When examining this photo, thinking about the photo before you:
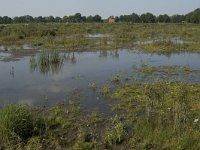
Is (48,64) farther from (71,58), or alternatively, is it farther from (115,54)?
(115,54)

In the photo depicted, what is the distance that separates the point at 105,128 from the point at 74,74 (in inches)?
309

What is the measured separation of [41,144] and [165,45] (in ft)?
64.5

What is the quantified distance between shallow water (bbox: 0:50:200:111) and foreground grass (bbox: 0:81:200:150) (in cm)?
120

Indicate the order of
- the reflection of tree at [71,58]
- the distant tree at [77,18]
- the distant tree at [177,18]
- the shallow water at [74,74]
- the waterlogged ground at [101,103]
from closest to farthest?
the waterlogged ground at [101,103], the shallow water at [74,74], the reflection of tree at [71,58], the distant tree at [177,18], the distant tree at [77,18]

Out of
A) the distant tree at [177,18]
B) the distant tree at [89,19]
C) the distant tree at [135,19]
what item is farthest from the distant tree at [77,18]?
the distant tree at [177,18]

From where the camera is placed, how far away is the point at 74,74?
15.9m

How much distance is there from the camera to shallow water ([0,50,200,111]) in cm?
1189

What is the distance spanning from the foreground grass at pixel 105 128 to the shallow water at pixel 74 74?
1201 mm

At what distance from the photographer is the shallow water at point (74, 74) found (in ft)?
39.0

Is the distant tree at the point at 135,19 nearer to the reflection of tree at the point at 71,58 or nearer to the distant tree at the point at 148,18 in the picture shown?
the distant tree at the point at 148,18

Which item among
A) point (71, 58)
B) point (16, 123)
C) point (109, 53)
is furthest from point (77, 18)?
point (16, 123)

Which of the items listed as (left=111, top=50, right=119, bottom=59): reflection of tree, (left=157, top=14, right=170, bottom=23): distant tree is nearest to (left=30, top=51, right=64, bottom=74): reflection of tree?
(left=111, top=50, right=119, bottom=59): reflection of tree

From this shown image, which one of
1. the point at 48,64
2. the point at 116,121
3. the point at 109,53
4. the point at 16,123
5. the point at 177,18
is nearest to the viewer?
the point at 16,123

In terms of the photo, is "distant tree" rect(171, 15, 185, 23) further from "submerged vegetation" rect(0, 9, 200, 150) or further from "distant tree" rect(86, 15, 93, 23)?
"submerged vegetation" rect(0, 9, 200, 150)
